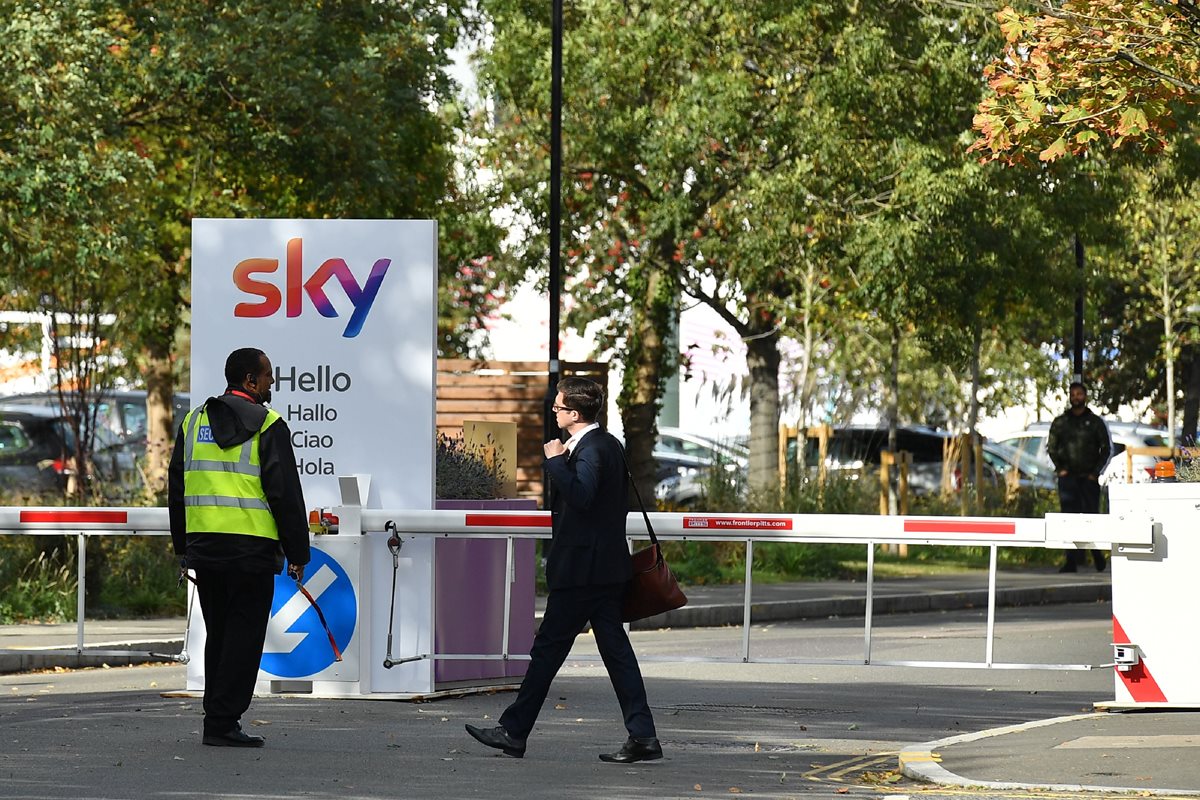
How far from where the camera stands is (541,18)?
79.6 ft

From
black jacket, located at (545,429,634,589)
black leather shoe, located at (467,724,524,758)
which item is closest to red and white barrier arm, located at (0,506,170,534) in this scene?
black leather shoe, located at (467,724,524,758)

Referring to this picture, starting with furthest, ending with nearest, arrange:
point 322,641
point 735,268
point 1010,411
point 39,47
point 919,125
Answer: point 1010,411 < point 735,268 < point 919,125 < point 39,47 < point 322,641

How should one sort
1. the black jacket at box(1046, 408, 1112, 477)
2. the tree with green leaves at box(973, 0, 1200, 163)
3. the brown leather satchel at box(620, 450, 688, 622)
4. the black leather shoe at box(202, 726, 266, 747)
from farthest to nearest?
the black jacket at box(1046, 408, 1112, 477)
the tree with green leaves at box(973, 0, 1200, 163)
the black leather shoe at box(202, 726, 266, 747)
the brown leather satchel at box(620, 450, 688, 622)

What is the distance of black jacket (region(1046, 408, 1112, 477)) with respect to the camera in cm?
2188

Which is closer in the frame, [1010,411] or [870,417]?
[870,417]

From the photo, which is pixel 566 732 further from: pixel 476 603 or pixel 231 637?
pixel 231 637

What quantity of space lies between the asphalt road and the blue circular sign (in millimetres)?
210

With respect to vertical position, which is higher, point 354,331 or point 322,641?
point 354,331

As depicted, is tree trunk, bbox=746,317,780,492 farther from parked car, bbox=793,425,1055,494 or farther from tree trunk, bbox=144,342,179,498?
tree trunk, bbox=144,342,179,498

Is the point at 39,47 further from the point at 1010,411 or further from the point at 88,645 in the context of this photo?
the point at 1010,411

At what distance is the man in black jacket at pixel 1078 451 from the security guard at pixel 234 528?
1396 cm

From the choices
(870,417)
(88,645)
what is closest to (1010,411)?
(870,417)

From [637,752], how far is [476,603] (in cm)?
267

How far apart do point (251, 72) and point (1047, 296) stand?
374 inches
